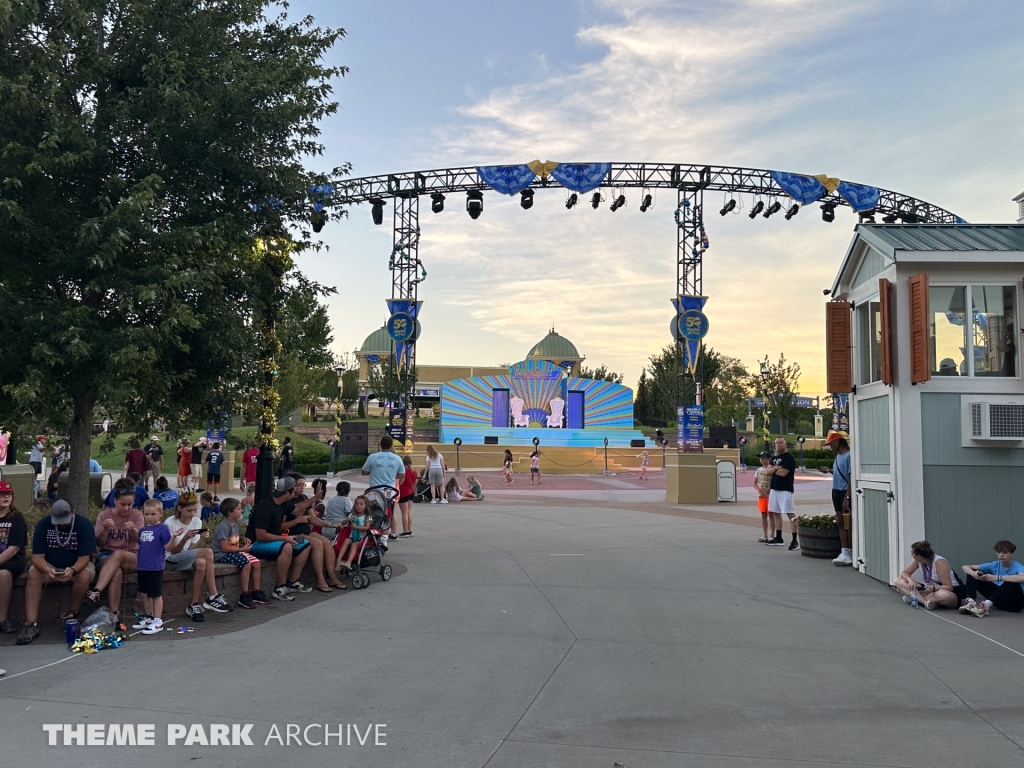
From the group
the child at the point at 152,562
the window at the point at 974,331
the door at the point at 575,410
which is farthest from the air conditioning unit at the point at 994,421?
the door at the point at 575,410

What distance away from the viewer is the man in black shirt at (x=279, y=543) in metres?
9.26

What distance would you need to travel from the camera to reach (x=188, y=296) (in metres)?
9.96

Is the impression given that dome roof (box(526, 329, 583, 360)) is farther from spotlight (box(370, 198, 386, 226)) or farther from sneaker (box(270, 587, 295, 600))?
sneaker (box(270, 587, 295, 600))

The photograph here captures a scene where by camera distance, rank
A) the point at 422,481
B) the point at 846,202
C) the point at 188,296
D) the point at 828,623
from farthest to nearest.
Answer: the point at 846,202 → the point at 422,481 → the point at 188,296 → the point at 828,623

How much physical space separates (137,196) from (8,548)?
11.9 feet

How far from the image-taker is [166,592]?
8.00 m

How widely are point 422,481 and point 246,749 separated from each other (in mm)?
17583

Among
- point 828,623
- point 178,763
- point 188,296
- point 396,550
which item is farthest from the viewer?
point 396,550

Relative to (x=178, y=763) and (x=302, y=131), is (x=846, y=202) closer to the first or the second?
(x=302, y=131)

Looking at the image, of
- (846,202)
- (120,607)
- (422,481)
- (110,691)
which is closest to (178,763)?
(110,691)

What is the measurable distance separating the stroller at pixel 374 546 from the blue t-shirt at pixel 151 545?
266 centimetres

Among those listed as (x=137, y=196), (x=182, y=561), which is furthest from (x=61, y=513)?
(x=137, y=196)

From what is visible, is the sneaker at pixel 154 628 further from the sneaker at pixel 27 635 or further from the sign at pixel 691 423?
the sign at pixel 691 423

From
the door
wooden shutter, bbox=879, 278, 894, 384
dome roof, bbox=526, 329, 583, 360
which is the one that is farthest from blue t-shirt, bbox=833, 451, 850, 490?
dome roof, bbox=526, 329, 583, 360
